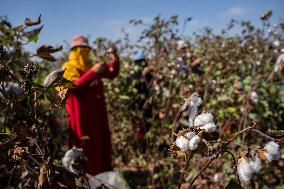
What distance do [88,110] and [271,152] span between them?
3027mm

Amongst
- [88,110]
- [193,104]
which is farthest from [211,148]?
[88,110]

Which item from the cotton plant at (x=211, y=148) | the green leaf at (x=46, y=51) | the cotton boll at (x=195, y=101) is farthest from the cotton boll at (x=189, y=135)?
the green leaf at (x=46, y=51)

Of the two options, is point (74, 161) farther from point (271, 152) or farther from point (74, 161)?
point (271, 152)

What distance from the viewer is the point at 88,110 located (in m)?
3.88

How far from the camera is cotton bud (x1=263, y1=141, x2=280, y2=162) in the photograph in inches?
37.8

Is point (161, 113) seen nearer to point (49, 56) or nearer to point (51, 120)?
point (51, 120)

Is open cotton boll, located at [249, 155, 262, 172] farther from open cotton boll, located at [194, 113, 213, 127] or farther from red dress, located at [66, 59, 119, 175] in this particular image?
red dress, located at [66, 59, 119, 175]

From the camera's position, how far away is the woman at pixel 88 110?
12.2ft

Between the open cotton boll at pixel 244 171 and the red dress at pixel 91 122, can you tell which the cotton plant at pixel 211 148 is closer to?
the open cotton boll at pixel 244 171

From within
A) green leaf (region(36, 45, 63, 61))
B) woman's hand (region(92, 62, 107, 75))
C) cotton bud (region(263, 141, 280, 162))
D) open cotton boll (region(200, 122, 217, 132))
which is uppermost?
woman's hand (region(92, 62, 107, 75))

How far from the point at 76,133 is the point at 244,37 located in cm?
280

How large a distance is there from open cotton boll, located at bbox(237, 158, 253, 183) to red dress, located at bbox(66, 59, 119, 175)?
278cm

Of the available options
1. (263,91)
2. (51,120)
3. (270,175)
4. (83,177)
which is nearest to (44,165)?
(83,177)

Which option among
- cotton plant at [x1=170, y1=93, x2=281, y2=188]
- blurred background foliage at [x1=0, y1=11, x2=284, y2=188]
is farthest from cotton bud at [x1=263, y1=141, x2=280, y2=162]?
blurred background foliage at [x1=0, y1=11, x2=284, y2=188]
